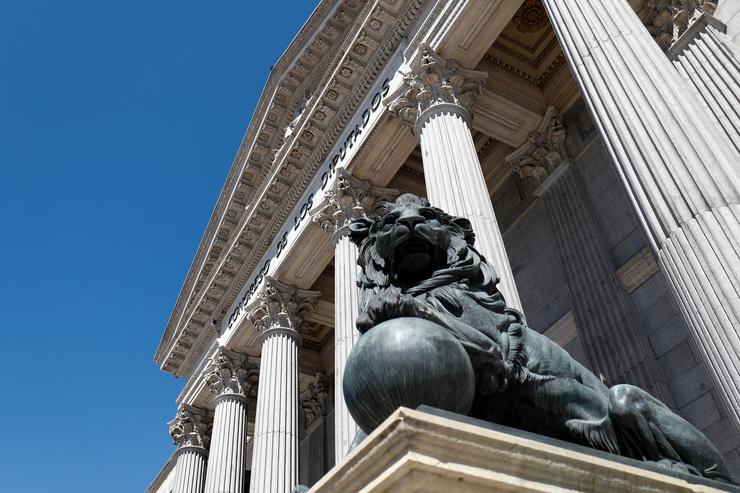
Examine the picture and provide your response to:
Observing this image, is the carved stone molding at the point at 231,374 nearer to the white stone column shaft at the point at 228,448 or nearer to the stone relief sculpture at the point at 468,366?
the white stone column shaft at the point at 228,448

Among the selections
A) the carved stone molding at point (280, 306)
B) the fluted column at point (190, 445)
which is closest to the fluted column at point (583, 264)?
the carved stone molding at point (280, 306)

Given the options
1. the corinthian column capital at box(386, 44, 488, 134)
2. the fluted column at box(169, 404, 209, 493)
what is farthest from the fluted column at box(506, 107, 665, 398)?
the fluted column at box(169, 404, 209, 493)

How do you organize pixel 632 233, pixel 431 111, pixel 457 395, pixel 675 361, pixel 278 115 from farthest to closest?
1. pixel 278 115
2. pixel 632 233
3. pixel 431 111
4. pixel 675 361
5. pixel 457 395

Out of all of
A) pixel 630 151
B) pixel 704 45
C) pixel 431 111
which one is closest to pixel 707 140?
pixel 630 151

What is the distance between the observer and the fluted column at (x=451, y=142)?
34.6ft

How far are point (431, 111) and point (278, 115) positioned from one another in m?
10.5

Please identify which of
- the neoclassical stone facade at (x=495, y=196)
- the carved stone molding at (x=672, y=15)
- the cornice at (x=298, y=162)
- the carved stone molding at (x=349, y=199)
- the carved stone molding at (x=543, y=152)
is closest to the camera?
the neoclassical stone facade at (x=495, y=196)

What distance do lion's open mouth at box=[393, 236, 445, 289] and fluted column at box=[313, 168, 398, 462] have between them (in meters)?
9.44

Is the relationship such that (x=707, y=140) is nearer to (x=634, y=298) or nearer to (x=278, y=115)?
(x=634, y=298)

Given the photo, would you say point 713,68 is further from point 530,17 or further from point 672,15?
point 530,17

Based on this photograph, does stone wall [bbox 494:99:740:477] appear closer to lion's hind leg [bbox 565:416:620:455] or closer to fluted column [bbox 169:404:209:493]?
lion's hind leg [bbox 565:416:620:455]

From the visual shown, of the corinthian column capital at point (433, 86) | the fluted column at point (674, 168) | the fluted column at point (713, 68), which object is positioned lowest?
the fluted column at point (674, 168)

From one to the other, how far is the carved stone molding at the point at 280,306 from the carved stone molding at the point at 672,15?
11919 mm

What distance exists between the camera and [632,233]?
1403 cm
